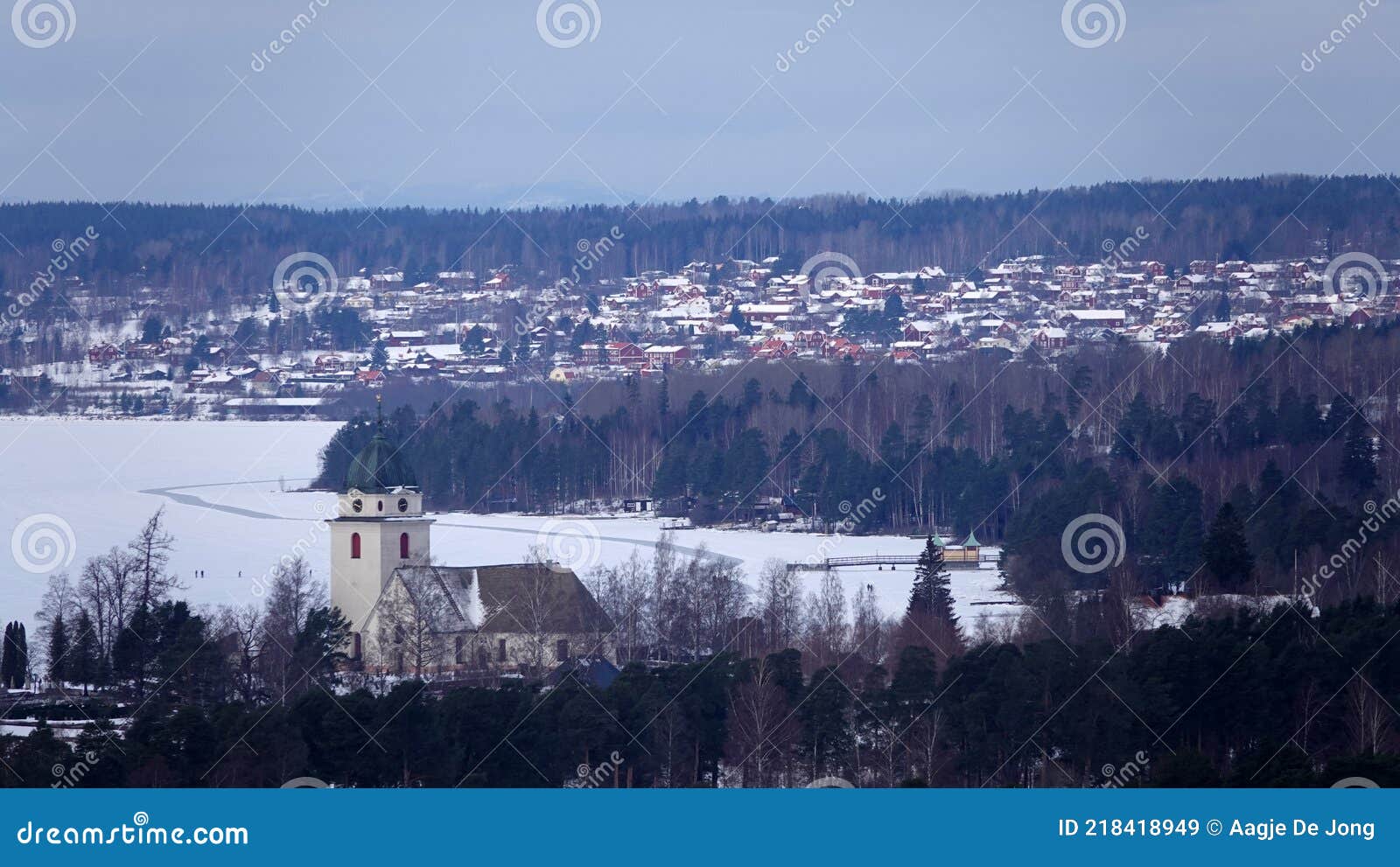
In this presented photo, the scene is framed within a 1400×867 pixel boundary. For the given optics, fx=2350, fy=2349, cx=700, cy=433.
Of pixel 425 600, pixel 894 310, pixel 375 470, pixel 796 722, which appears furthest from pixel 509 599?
pixel 894 310

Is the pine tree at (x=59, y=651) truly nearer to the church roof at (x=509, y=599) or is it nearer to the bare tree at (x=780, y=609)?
the church roof at (x=509, y=599)

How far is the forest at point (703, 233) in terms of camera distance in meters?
149

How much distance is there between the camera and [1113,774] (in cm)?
2270

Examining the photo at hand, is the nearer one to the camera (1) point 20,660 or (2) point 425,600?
(1) point 20,660

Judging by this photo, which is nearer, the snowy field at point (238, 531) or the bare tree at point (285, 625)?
the bare tree at point (285, 625)

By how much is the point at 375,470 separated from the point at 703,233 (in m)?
146

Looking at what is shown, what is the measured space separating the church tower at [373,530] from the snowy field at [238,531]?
484 centimetres

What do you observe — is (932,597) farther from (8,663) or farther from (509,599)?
(8,663)

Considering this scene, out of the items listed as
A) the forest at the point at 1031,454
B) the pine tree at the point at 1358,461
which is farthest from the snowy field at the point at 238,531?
the pine tree at the point at 1358,461

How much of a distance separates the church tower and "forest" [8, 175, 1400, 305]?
111 metres

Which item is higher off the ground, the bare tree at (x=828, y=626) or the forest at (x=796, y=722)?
the bare tree at (x=828, y=626)

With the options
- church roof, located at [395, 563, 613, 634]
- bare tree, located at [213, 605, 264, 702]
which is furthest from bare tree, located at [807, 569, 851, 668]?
bare tree, located at [213, 605, 264, 702]

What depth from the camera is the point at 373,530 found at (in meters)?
33.7

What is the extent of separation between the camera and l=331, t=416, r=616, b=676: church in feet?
101
